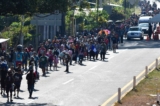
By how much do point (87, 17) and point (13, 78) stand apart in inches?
1553

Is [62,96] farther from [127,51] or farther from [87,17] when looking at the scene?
[87,17]

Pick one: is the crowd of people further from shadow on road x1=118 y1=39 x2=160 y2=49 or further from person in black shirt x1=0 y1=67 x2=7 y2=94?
shadow on road x1=118 y1=39 x2=160 y2=49

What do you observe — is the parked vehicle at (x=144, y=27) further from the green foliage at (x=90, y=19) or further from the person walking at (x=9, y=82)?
the person walking at (x=9, y=82)

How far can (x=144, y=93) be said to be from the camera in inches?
1320

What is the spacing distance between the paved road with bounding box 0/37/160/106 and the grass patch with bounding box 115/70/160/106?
3.28 feet

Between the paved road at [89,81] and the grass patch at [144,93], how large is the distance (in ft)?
3.28

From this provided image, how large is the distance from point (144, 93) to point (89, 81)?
4743mm

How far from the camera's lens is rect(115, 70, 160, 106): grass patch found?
3051 cm

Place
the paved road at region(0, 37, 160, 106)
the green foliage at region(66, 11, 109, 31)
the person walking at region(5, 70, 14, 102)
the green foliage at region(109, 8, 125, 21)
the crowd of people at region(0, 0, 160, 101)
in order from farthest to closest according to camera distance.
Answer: the green foliage at region(109, 8, 125, 21) < the green foliage at region(66, 11, 109, 31) < the crowd of people at region(0, 0, 160, 101) < the paved road at region(0, 37, 160, 106) < the person walking at region(5, 70, 14, 102)

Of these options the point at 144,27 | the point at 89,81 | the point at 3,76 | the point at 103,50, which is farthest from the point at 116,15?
the point at 3,76

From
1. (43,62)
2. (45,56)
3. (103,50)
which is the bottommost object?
(103,50)

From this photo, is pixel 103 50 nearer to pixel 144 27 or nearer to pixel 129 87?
pixel 129 87

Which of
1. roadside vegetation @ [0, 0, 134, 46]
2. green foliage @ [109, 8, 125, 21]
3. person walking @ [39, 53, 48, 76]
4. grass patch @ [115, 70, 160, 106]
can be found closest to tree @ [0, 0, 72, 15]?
roadside vegetation @ [0, 0, 134, 46]

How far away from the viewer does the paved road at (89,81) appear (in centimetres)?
3092
